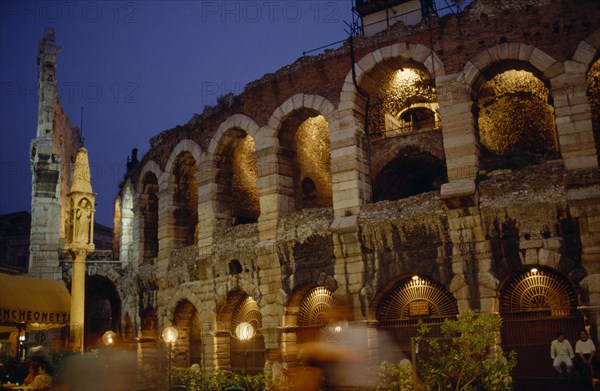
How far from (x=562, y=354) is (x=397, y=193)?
7.59 meters

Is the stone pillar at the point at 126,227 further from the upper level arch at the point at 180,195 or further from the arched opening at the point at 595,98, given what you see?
the arched opening at the point at 595,98

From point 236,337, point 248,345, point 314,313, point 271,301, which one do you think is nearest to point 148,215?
point 236,337

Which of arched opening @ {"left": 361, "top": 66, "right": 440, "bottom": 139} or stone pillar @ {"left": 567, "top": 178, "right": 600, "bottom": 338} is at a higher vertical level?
arched opening @ {"left": 361, "top": 66, "right": 440, "bottom": 139}

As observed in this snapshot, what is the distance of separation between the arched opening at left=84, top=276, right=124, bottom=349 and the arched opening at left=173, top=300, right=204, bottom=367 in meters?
3.52

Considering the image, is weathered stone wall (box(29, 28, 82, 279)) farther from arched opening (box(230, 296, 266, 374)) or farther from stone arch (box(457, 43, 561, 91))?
stone arch (box(457, 43, 561, 91))

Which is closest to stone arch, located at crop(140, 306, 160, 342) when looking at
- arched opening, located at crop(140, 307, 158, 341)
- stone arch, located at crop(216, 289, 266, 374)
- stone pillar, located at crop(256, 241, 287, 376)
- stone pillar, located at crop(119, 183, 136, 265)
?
arched opening, located at crop(140, 307, 158, 341)

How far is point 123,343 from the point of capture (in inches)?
894

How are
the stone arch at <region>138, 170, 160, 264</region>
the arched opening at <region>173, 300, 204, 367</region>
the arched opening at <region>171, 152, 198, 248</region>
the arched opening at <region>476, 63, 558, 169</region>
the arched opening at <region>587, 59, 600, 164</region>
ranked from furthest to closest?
the stone arch at <region>138, 170, 160, 264</region>, the arched opening at <region>171, 152, 198, 248</region>, the arched opening at <region>173, 300, 204, 367</region>, the arched opening at <region>476, 63, 558, 169</region>, the arched opening at <region>587, 59, 600, 164</region>

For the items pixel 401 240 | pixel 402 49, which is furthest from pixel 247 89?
pixel 401 240

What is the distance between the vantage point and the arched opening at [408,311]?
1419 centimetres

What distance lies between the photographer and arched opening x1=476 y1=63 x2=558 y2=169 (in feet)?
53.9

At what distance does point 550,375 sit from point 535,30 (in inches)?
296

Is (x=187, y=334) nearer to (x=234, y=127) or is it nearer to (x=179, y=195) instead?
(x=179, y=195)

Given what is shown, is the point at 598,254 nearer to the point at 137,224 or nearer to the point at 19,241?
the point at 137,224
